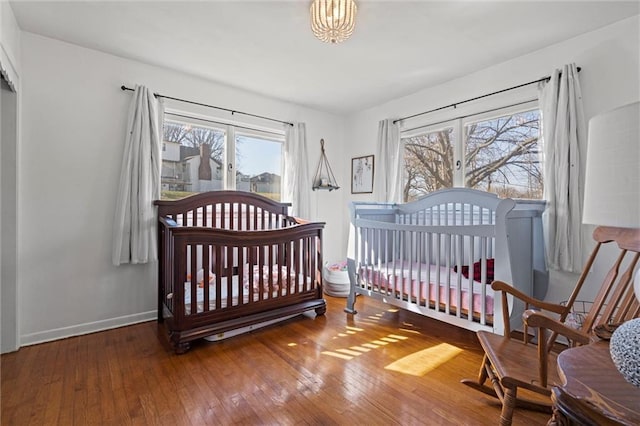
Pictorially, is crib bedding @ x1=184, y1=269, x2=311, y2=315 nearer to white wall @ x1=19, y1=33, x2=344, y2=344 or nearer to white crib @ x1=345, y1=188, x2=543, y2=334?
white crib @ x1=345, y1=188, x2=543, y2=334

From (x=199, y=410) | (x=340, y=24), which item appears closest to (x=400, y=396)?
(x=199, y=410)

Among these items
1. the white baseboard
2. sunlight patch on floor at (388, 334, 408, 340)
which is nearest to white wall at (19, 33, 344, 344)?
the white baseboard

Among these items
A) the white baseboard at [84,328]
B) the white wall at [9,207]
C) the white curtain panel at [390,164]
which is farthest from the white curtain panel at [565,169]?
the white wall at [9,207]

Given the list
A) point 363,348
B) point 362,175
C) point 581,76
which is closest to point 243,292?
point 363,348

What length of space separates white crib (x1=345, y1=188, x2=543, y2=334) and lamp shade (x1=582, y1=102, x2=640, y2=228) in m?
1.08

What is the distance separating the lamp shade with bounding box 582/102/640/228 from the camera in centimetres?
64

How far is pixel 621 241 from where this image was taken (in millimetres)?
1391

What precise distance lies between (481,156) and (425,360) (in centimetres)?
194

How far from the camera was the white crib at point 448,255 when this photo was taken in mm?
1889

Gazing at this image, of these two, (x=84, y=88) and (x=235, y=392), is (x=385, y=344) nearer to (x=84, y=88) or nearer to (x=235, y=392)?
(x=235, y=392)

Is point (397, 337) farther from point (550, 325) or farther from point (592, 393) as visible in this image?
point (592, 393)

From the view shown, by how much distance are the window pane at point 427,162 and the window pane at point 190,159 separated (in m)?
2.12

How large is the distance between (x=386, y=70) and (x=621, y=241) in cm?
215

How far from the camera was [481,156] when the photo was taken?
9.25ft
